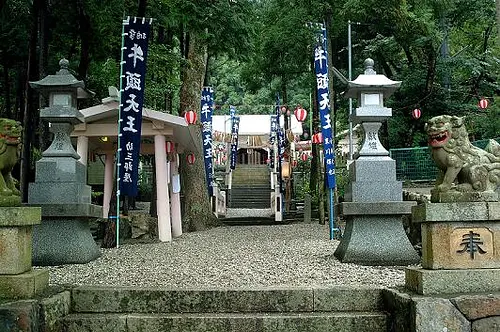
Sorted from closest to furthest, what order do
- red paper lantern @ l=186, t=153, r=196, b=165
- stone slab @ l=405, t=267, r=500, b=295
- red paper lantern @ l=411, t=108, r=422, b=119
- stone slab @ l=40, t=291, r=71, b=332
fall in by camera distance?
stone slab @ l=40, t=291, r=71, b=332, stone slab @ l=405, t=267, r=500, b=295, red paper lantern @ l=186, t=153, r=196, b=165, red paper lantern @ l=411, t=108, r=422, b=119

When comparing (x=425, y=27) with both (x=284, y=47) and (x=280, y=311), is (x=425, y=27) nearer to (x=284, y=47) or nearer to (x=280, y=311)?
(x=284, y=47)

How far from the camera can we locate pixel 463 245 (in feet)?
15.6

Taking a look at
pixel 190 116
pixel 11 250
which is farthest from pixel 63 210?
pixel 190 116

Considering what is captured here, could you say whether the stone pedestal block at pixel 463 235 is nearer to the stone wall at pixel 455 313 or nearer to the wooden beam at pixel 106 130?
the stone wall at pixel 455 313

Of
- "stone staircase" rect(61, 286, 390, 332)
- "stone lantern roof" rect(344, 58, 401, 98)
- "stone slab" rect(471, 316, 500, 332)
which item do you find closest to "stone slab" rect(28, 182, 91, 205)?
"stone staircase" rect(61, 286, 390, 332)

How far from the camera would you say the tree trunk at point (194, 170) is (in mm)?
16609

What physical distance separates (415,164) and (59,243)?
1436 cm

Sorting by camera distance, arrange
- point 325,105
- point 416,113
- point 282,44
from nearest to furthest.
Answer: point 325,105 < point 282,44 < point 416,113

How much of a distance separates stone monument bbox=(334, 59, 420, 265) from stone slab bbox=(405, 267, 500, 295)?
2.94 m

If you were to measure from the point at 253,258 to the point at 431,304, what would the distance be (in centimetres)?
453

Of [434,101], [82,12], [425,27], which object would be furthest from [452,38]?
[82,12]

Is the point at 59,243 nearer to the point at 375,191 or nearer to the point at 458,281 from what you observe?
the point at 375,191

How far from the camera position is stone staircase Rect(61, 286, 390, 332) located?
4.91 metres

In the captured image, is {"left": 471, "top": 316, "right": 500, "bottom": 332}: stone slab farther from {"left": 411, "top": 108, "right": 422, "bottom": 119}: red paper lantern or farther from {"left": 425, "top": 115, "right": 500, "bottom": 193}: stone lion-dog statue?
{"left": 411, "top": 108, "right": 422, "bottom": 119}: red paper lantern
